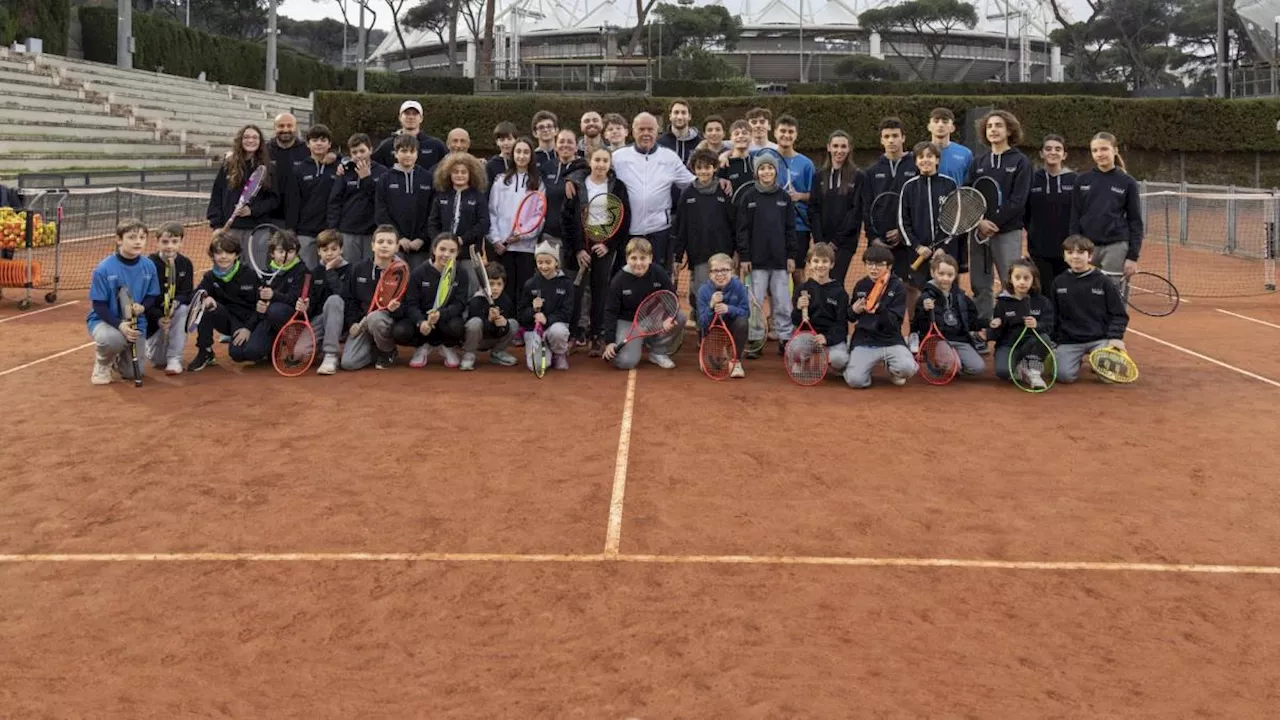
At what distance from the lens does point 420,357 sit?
886cm

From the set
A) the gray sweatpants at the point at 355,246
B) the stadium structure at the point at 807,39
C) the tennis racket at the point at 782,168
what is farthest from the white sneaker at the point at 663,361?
the stadium structure at the point at 807,39

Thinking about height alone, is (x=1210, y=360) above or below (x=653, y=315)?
below

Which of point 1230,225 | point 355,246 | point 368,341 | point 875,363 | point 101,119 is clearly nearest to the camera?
point 875,363

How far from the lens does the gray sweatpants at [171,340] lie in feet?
28.1

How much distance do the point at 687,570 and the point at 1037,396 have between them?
433 centimetres

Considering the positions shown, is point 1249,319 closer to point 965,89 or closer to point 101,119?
point 101,119

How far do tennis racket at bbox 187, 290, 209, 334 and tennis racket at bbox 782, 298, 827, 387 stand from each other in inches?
180

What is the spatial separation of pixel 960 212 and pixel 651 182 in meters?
2.46

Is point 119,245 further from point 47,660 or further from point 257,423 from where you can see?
point 47,660

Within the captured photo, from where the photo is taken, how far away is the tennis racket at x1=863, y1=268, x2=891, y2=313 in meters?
8.16

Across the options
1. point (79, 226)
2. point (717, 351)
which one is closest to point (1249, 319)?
point (717, 351)

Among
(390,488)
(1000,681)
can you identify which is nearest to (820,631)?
(1000,681)

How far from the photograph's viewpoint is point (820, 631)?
3.92 metres

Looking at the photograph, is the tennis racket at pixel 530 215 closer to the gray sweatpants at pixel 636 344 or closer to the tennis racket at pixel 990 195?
the gray sweatpants at pixel 636 344
